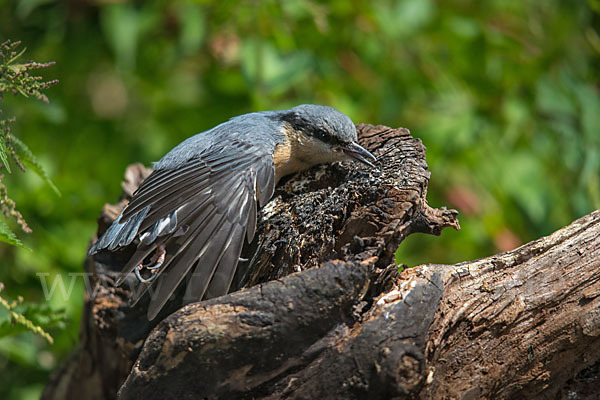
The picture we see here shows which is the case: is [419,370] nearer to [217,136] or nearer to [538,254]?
[538,254]

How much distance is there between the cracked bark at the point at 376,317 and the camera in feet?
5.01

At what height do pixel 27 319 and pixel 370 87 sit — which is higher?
pixel 370 87

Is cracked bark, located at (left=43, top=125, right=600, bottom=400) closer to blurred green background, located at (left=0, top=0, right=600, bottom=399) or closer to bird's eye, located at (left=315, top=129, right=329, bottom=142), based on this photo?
bird's eye, located at (left=315, top=129, right=329, bottom=142)

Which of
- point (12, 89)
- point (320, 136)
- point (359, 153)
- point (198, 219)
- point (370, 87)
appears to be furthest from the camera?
point (370, 87)

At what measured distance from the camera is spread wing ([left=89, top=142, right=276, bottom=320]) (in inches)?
72.5

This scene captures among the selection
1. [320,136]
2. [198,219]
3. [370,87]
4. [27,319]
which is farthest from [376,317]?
[370,87]

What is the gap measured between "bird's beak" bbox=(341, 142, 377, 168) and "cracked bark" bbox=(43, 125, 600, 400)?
0.37ft

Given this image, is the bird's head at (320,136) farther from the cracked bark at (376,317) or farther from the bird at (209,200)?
the cracked bark at (376,317)

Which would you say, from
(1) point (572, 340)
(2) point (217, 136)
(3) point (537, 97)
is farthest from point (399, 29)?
(1) point (572, 340)

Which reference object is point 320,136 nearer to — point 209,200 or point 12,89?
point 209,200

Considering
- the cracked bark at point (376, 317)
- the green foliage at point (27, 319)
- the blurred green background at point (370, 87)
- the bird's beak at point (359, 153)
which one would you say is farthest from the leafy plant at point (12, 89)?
the blurred green background at point (370, 87)

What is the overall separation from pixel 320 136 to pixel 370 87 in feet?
4.86

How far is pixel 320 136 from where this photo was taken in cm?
254

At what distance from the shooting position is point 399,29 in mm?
3689
